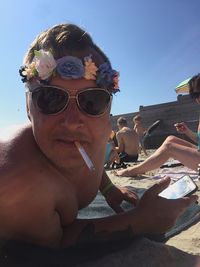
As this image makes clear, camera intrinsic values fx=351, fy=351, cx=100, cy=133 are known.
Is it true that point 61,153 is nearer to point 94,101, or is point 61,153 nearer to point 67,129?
point 67,129

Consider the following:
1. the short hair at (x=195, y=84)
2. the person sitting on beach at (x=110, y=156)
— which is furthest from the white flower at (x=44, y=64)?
the person sitting on beach at (x=110, y=156)

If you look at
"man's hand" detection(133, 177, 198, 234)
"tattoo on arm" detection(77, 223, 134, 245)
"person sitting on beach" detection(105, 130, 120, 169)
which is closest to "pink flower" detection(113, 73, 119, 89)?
"man's hand" detection(133, 177, 198, 234)

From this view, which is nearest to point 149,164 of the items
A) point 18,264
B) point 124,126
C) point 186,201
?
point 186,201

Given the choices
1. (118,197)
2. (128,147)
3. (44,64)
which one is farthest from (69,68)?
(128,147)

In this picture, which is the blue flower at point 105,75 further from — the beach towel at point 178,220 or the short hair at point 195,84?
the short hair at point 195,84

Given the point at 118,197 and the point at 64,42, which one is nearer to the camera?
the point at 64,42

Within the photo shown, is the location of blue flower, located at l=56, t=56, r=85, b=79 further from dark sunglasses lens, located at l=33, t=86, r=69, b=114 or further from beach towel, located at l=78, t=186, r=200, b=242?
beach towel, located at l=78, t=186, r=200, b=242

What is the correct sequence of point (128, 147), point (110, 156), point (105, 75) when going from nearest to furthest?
point (105, 75), point (110, 156), point (128, 147)

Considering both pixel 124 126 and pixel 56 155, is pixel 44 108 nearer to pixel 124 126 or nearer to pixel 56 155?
pixel 56 155
